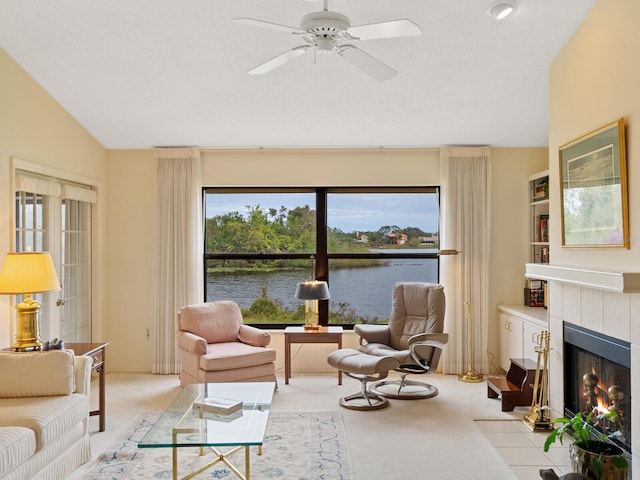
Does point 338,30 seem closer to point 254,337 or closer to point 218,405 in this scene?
point 218,405

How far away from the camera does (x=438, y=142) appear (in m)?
5.89

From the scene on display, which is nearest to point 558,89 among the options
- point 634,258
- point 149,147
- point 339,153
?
point 634,258

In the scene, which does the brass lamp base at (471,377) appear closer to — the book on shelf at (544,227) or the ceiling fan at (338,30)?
the book on shelf at (544,227)

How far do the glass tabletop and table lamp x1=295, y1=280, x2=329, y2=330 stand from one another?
5.66 ft

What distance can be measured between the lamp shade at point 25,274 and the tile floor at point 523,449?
327 cm

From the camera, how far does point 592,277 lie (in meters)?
3.27

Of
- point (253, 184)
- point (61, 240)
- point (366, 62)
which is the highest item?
point (366, 62)

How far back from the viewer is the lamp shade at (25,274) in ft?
12.2

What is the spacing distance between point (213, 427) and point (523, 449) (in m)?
2.10

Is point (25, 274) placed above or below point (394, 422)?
above

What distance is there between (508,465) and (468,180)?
3.23 metres

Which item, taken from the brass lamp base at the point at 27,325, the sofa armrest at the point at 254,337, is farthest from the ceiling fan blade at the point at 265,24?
the sofa armrest at the point at 254,337

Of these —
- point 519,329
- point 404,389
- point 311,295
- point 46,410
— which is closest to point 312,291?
point 311,295

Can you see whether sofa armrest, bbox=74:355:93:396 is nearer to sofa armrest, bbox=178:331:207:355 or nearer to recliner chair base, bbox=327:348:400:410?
sofa armrest, bbox=178:331:207:355
